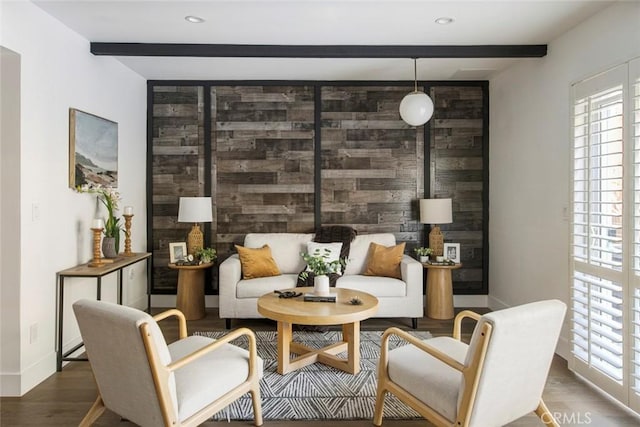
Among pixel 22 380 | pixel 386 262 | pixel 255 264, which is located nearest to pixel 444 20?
pixel 386 262

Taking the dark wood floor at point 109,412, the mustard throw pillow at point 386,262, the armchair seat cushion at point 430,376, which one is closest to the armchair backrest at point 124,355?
the dark wood floor at point 109,412

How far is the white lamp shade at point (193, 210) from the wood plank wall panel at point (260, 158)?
429 mm

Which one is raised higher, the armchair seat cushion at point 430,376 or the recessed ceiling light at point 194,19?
the recessed ceiling light at point 194,19

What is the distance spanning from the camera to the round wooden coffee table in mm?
2861

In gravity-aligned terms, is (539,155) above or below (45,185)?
above

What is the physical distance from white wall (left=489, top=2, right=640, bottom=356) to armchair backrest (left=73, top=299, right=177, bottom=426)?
322 cm

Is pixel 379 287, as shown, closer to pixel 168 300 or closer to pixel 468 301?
pixel 468 301

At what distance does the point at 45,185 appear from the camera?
3.08 metres

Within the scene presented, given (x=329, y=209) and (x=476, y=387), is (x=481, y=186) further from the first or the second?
(x=476, y=387)

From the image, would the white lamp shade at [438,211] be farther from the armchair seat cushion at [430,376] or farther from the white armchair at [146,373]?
the white armchair at [146,373]

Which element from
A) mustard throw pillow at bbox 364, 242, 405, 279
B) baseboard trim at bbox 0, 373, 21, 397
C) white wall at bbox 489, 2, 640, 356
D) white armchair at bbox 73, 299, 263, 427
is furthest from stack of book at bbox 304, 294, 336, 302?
baseboard trim at bbox 0, 373, 21, 397

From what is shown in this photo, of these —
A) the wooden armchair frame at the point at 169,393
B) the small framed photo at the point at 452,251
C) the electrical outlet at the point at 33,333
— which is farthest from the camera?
the small framed photo at the point at 452,251

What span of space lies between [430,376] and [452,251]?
2.91 meters

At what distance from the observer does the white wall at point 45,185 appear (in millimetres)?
2828
